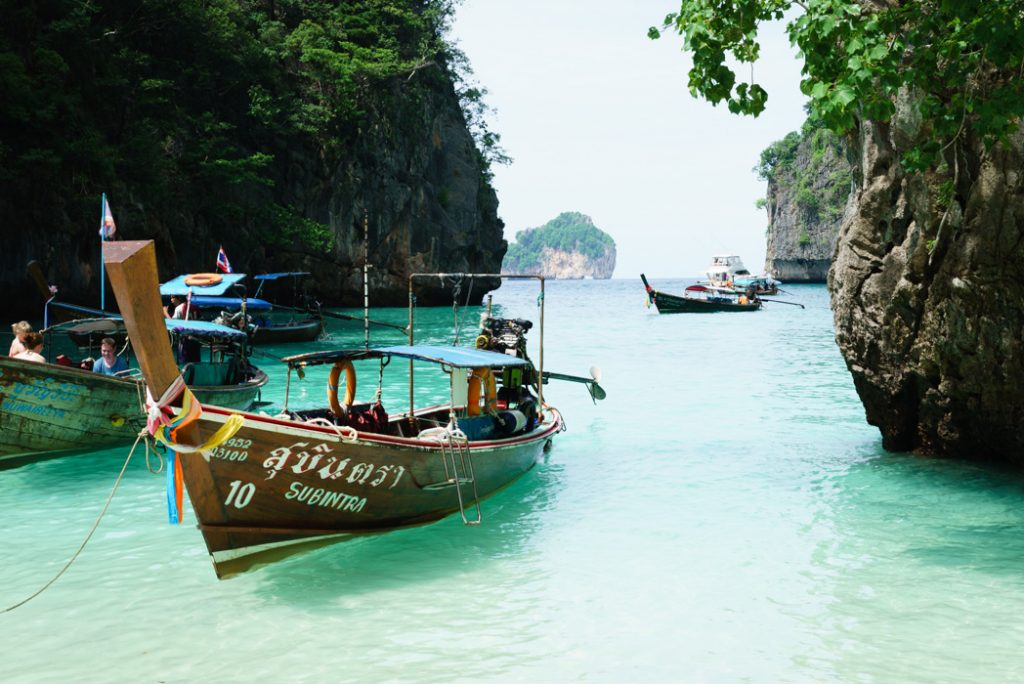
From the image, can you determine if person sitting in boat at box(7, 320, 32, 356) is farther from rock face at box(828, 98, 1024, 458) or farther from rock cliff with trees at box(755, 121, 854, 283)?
rock cliff with trees at box(755, 121, 854, 283)

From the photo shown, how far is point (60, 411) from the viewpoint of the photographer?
1198 centimetres

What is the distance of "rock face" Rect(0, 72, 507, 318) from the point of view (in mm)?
30859

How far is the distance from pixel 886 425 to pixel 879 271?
2623mm

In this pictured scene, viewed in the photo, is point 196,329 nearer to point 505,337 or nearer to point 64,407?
point 64,407

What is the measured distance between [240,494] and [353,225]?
41991 millimetres

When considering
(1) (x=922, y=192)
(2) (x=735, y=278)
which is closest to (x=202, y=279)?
(1) (x=922, y=192)

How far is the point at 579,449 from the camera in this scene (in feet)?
47.0

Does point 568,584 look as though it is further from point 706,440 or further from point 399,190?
point 399,190

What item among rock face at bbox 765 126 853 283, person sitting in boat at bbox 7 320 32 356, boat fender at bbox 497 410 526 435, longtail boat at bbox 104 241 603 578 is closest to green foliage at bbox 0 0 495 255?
person sitting in boat at bbox 7 320 32 356

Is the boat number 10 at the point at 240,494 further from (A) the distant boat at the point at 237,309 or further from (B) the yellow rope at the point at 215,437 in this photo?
(A) the distant boat at the point at 237,309

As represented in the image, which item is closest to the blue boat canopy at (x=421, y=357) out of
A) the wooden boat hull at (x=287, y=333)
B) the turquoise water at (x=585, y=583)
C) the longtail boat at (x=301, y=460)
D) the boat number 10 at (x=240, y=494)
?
the longtail boat at (x=301, y=460)

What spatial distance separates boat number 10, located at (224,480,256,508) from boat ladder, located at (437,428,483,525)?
207cm

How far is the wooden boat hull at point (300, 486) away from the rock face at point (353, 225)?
25.7m

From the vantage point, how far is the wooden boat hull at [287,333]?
28.3m
